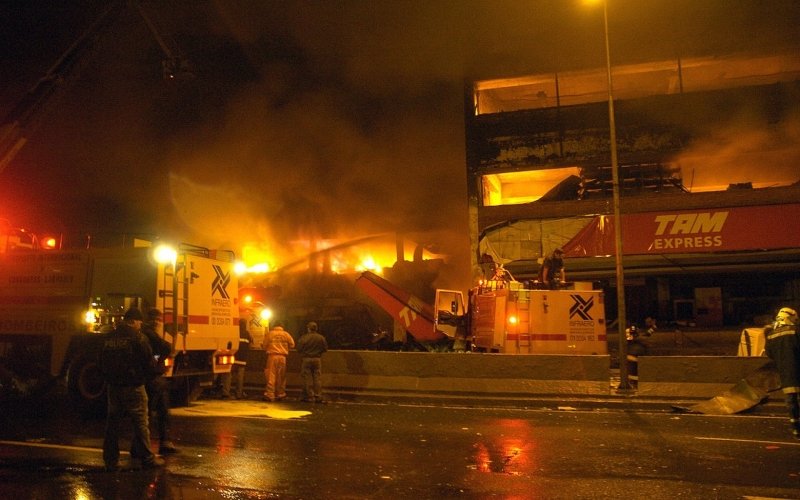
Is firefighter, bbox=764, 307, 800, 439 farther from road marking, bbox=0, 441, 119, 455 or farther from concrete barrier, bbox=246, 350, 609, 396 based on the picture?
road marking, bbox=0, 441, 119, 455

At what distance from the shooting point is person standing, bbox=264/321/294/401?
1066cm

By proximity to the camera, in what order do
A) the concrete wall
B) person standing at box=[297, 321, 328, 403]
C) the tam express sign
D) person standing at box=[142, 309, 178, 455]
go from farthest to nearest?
the tam express sign, the concrete wall, person standing at box=[297, 321, 328, 403], person standing at box=[142, 309, 178, 455]

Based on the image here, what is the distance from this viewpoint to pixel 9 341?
9.82 metres

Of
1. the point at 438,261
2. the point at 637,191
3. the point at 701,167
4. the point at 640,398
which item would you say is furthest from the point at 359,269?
the point at 640,398

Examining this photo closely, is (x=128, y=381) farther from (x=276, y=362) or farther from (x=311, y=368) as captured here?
(x=276, y=362)

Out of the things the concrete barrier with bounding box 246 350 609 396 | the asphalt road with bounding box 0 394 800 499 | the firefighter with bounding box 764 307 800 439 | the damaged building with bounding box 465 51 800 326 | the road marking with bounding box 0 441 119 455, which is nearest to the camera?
the asphalt road with bounding box 0 394 800 499

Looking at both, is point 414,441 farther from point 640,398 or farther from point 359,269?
point 359,269

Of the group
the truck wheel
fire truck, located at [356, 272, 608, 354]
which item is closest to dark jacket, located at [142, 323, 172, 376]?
the truck wheel

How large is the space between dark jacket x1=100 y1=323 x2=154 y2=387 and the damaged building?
12956mm

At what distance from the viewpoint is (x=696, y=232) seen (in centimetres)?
1731

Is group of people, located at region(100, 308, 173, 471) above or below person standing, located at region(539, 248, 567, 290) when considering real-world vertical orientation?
below

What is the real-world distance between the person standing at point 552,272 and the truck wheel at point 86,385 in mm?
7818

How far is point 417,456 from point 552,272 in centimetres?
706

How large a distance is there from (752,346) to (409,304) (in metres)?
6.88
